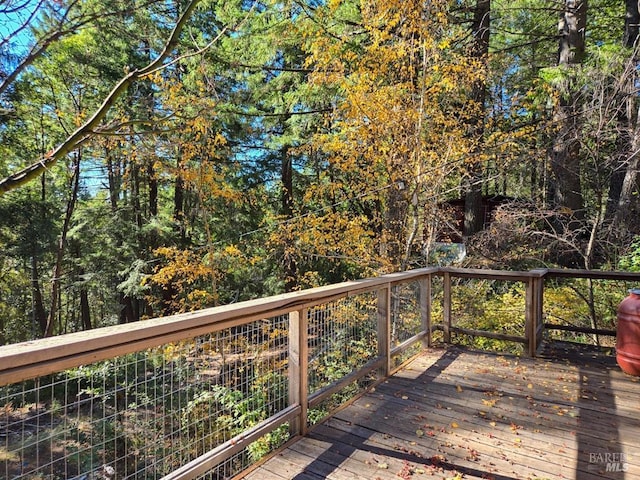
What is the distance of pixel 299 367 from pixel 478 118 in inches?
249

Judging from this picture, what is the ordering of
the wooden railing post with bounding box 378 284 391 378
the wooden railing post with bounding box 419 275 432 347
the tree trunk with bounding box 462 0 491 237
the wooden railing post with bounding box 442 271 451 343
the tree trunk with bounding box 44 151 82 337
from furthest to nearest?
1. the tree trunk with bounding box 44 151 82 337
2. the tree trunk with bounding box 462 0 491 237
3. the wooden railing post with bounding box 442 271 451 343
4. the wooden railing post with bounding box 419 275 432 347
5. the wooden railing post with bounding box 378 284 391 378

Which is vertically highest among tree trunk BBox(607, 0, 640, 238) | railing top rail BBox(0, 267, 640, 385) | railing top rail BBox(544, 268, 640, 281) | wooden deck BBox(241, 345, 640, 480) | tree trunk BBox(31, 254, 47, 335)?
tree trunk BBox(607, 0, 640, 238)

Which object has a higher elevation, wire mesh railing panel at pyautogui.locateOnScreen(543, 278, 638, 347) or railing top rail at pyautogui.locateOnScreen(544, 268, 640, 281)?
railing top rail at pyautogui.locateOnScreen(544, 268, 640, 281)

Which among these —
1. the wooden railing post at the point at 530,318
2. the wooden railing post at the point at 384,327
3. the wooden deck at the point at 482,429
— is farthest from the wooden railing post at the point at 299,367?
the wooden railing post at the point at 530,318

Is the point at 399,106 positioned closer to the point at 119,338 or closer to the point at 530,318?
the point at 530,318

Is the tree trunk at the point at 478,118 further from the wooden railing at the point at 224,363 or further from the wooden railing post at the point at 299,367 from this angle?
the wooden railing post at the point at 299,367

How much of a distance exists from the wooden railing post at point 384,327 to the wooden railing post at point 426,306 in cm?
99

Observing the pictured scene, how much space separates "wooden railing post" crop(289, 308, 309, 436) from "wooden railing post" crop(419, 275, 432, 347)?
225cm

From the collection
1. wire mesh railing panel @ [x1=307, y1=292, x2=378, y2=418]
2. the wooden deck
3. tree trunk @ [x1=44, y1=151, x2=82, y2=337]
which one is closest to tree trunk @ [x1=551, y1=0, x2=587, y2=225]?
the wooden deck

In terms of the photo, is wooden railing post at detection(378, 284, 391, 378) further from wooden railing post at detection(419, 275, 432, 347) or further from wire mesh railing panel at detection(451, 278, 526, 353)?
wire mesh railing panel at detection(451, 278, 526, 353)

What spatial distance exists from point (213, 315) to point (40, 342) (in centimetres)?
78

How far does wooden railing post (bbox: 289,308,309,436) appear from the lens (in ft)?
8.78

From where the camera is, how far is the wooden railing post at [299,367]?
2676 millimetres

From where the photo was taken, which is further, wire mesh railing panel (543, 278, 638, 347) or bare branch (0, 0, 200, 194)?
wire mesh railing panel (543, 278, 638, 347)
